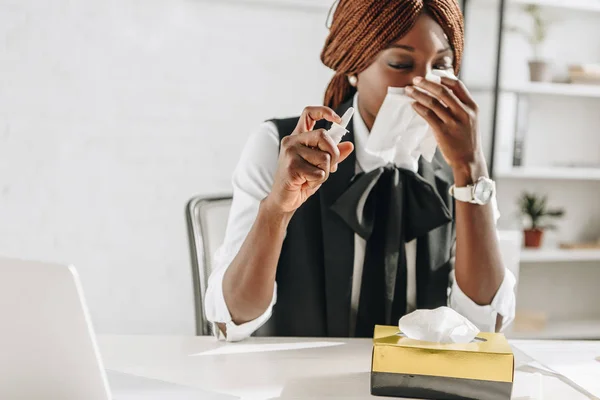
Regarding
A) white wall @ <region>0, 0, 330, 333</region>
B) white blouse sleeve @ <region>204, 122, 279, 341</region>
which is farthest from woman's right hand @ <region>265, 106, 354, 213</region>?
white wall @ <region>0, 0, 330, 333</region>

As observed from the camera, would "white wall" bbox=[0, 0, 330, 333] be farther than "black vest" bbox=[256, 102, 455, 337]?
Yes

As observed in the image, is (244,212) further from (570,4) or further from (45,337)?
(570,4)

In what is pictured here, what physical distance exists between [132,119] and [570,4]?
1.89 metres

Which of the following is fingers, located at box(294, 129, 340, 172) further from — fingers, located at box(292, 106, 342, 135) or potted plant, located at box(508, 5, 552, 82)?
potted plant, located at box(508, 5, 552, 82)

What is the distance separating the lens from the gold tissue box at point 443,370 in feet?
2.32

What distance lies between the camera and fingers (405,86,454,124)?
3.47 feet

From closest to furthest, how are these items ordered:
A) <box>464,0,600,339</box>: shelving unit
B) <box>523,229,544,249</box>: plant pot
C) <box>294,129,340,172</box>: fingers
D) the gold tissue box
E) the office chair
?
1. the gold tissue box
2. <box>294,129,340,172</box>: fingers
3. the office chair
4. <box>464,0,600,339</box>: shelving unit
5. <box>523,229,544,249</box>: plant pot

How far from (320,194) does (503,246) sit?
1.37 feet

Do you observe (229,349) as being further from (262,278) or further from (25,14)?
(25,14)

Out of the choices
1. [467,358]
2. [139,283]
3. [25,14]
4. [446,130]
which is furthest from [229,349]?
[25,14]

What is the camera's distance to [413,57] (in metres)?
1.10

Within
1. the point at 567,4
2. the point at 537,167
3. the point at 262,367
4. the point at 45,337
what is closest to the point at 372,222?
the point at 262,367

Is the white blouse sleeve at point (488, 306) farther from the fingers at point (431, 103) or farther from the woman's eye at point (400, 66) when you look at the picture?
the woman's eye at point (400, 66)

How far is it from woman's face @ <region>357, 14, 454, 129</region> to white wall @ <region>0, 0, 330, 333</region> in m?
1.33
